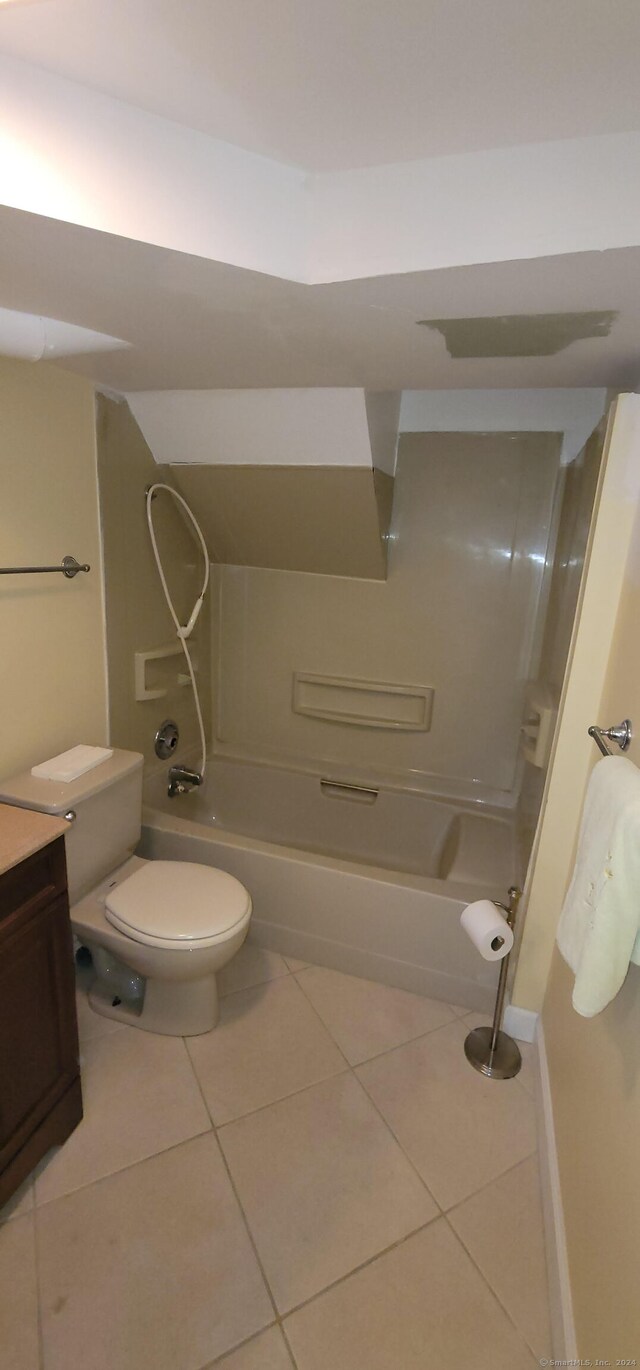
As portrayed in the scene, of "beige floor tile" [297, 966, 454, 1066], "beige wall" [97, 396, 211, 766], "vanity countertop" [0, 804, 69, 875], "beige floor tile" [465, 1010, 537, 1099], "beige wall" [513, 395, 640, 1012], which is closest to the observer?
"vanity countertop" [0, 804, 69, 875]

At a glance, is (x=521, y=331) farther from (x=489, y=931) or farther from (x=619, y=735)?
(x=489, y=931)

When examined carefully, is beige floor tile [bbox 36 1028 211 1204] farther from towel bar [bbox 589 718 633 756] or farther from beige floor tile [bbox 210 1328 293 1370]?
towel bar [bbox 589 718 633 756]

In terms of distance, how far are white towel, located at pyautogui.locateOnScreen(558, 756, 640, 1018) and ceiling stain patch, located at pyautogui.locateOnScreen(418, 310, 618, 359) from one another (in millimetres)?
836

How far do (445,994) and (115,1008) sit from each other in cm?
103

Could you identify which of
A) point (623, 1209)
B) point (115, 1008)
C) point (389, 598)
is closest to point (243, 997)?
point (115, 1008)

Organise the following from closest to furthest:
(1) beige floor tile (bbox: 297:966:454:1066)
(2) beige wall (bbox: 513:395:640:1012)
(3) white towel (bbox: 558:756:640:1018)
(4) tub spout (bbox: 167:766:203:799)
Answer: (3) white towel (bbox: 558:756:640:1018) < (2) beige wall (bbox: 513:395:640:1012) < (1) beige floor tile (bbox: 297:966:454:1066) < (4) tub spout (bbox: 167:766:203:799)

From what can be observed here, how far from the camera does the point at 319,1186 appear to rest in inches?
53.0

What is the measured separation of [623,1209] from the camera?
855 mm

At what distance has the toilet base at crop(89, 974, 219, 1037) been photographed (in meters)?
1.69

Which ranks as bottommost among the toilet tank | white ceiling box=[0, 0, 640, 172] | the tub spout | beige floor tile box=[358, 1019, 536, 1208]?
beige floor tile box=[358, 1019, 536, 1208]

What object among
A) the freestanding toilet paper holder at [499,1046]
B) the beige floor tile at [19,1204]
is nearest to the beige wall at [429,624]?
the freestanding toilet paper holder at [499,1046]

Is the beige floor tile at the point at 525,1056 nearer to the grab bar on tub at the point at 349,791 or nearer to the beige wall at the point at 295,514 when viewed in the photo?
the grab bar on tub at the point at 349,791

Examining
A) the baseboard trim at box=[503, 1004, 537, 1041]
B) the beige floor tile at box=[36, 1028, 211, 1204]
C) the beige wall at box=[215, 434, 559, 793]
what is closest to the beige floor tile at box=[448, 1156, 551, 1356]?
the baseboard trim at box=[503, 1004, 537, 1041]

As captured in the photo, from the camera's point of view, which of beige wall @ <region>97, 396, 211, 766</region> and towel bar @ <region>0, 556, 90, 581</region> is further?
beige wall @ <region>97, 396, 211, 766</region>
